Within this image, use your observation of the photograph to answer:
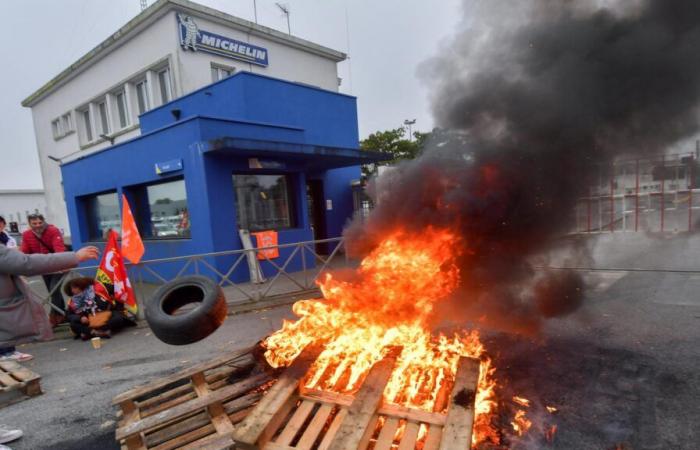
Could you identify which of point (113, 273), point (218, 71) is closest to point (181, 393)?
point (113, 273)

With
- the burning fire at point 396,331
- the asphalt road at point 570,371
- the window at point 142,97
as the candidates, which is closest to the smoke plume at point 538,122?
the burning fire at point 396,331

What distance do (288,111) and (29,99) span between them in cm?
1843

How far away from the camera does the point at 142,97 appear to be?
1502 centimetres

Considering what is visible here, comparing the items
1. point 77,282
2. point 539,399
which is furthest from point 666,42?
point 77,282

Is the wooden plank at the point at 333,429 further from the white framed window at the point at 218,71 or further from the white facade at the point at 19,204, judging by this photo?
the white facade at the point at 19,204

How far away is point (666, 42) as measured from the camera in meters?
4.05

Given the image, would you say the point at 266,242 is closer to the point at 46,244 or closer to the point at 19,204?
the point at 46,244

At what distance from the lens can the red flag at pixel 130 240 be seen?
704cm

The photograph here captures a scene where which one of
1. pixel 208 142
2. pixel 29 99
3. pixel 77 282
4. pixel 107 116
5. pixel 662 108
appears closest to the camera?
pixel 662 108

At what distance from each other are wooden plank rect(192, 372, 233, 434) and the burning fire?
25.5 inches

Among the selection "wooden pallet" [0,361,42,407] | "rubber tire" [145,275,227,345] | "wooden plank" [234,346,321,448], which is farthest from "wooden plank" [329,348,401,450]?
"wooden pallet" [0,361,42,407]

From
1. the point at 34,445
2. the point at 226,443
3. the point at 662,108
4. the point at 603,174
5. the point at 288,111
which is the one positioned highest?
the point at 288,111

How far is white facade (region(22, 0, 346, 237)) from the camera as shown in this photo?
42.4 feet

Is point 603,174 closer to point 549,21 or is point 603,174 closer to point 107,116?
point 549,21
